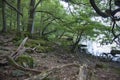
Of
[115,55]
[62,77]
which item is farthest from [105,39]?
[62,77]

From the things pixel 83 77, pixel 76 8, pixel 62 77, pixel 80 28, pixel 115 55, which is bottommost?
pixel 115 55

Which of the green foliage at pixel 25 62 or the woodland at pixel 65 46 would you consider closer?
the woodland at pixel 65 46

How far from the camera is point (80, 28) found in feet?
39.3

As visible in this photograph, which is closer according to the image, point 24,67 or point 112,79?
point 24,67

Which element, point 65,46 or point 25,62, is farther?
point 65,46

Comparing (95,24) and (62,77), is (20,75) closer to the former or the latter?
(62,77)

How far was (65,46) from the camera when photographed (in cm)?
1493

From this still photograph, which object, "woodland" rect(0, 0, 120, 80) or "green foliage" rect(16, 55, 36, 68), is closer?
"woodland" rect(0, 0, 120, 80)

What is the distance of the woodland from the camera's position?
20.1ft

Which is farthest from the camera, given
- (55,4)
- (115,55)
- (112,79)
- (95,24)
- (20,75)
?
(55,4)

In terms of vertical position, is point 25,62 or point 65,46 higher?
point 25,62

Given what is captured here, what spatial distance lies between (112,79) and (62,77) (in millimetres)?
2484

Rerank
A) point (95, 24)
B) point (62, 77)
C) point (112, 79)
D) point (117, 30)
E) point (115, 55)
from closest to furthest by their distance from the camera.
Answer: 1. point (62, 77)
2. point (112, 79)
3. point (95, 24)
4. point (117, 30)
5. point (115, 55)

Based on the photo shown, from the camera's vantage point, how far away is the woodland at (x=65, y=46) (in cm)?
612
